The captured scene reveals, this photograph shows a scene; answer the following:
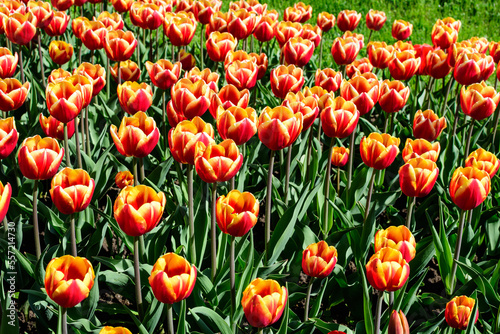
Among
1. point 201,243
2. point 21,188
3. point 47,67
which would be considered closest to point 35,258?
point 21,188

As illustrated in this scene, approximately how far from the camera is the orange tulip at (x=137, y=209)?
159cm

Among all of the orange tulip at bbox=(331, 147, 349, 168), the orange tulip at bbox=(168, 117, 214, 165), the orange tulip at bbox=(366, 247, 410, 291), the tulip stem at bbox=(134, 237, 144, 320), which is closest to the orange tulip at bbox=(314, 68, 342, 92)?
the orange tulip at bbox=(331, 147, 349, 168)

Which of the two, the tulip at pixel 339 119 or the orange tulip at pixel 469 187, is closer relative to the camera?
the orange tulip at pixel 469 187

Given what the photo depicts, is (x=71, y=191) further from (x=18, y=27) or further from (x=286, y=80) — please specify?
(x=18, y=27)

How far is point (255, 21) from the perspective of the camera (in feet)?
11.2

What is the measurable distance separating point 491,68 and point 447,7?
5.14m

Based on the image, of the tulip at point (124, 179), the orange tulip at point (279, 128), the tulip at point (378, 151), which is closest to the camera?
the orange tulip at point (279, 128)

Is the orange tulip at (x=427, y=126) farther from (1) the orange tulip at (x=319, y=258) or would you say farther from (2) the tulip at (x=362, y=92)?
(1) the orange tulip at (x=319, y=258)

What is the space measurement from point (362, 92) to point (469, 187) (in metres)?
0.76

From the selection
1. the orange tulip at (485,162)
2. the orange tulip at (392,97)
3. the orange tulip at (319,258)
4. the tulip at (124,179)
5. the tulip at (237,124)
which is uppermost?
the tulip at (237,124)

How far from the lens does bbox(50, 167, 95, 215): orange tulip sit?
1729 mm

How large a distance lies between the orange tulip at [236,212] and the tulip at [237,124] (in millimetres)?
370

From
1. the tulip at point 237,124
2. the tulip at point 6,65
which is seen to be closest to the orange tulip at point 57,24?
the tulip at point 6,65

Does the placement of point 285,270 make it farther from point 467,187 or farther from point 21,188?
point 21,188
